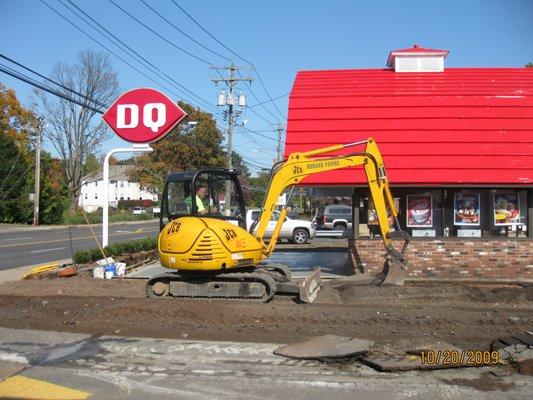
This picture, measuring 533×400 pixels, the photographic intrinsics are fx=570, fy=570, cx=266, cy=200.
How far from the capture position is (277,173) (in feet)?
36.8

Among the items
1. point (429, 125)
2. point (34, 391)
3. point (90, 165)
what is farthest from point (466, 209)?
point (90, 165)

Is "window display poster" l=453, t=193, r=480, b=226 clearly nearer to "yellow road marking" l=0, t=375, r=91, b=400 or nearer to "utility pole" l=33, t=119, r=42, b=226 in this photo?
"yellow road marking" l=0, t=375, r=91, b=400

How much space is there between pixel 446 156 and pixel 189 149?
49.1 m

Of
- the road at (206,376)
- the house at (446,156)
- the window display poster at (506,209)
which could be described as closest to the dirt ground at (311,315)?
the road at (206,376)

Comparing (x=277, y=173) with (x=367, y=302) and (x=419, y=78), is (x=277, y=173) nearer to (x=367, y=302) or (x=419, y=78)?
(x=367, y=302)

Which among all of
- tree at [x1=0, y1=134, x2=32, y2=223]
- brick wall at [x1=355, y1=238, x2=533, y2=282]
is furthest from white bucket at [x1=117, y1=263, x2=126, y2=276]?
tree at [x1=0, y1=134, x2=32, y2=223]

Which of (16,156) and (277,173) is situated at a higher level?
(16,156)

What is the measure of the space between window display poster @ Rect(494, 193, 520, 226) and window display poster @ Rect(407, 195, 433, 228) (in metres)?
1.62

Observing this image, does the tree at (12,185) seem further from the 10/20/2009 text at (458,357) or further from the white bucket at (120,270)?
the 10/20/2009 text at (458,357)

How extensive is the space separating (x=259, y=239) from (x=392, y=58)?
9.42m

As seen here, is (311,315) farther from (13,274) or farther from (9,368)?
→ (13,274)

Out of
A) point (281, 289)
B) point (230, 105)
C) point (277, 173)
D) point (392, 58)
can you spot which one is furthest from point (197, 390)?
point (230, 105)

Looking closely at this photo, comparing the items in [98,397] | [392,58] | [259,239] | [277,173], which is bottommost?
[98,397]

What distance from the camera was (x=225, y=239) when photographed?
1020cm
